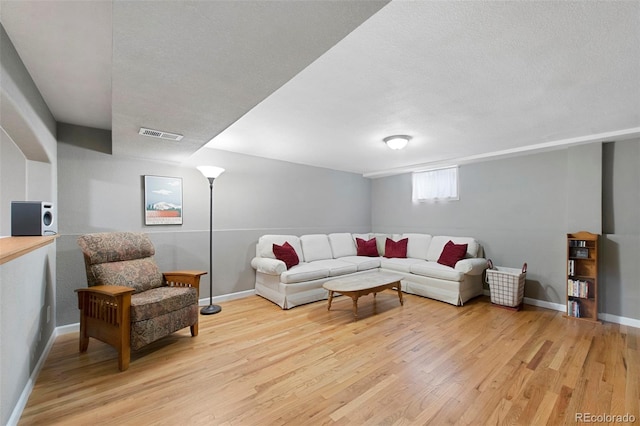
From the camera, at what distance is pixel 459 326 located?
298 centimetres

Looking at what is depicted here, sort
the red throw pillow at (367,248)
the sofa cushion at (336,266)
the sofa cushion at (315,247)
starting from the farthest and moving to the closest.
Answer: the red throw pillow at (367,248) → the sofa cushion at (315,247) → the sofa cushion at (336,266)

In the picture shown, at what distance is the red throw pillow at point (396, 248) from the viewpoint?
4.86 metres

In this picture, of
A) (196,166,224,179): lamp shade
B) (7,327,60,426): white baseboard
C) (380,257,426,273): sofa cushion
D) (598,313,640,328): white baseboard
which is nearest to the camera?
(7,327,60,426): white baseboard

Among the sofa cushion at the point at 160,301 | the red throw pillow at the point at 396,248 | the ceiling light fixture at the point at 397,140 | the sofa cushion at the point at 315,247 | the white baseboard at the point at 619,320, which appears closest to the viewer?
the sofa cushion at the point at 160,301

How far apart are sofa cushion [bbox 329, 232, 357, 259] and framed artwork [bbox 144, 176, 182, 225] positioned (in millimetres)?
2606

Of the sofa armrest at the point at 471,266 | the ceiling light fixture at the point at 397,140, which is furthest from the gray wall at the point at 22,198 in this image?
the sofa armrest at the point at 471,266

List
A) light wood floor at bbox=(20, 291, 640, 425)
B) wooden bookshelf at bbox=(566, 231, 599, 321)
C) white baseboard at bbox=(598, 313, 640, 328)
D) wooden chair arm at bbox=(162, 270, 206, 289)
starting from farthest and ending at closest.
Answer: wooden bookshelf at bbox=(566, 231, 599, 321), white baseboard at bbox=(598, 313, 640, 328), wooden chair arm at bbox=(162, 270, 206, 289), light wood floor at bbox=(20, 291, 640, 425)

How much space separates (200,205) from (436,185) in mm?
4143

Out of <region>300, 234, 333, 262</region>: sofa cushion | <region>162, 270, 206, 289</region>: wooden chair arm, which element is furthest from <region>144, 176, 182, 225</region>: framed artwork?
<region>300, 234, 333, 262</region>: sofa cushion

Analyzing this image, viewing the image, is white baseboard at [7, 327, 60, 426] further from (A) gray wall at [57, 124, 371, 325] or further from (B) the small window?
(B) the small window

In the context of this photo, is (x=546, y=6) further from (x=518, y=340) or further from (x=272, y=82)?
(x=518, y=340)

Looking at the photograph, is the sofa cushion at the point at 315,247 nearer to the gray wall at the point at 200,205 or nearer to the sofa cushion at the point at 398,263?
the gray wall at the point at 200,205

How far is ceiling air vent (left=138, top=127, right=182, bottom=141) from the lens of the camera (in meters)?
2.33

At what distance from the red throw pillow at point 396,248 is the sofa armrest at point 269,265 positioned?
2.24 m
